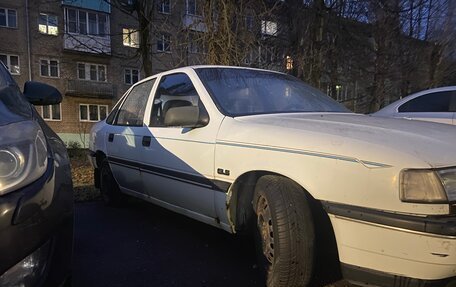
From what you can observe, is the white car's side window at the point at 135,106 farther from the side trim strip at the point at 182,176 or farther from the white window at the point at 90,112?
the white window at the point at 90,112

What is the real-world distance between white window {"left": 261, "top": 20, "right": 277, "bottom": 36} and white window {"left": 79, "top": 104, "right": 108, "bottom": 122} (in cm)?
2283

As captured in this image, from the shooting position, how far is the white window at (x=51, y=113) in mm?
29406

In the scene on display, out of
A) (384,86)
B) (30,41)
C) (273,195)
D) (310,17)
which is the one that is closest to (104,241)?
(273,195)

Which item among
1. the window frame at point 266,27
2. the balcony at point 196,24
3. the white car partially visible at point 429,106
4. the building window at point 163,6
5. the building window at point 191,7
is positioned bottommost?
the white car partially visible at point 429,106

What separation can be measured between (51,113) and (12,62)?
405cm

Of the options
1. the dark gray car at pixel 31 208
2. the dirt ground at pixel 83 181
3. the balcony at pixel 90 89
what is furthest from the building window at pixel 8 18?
the dark gray car at pixel 31 208

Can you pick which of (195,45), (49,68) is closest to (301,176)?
(195,45)

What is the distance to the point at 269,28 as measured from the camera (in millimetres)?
11211

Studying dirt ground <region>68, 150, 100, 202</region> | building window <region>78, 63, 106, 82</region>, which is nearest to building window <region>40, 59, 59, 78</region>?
building window <region>78, 63, 106, 82</region>

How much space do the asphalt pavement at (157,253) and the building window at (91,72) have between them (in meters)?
28.6

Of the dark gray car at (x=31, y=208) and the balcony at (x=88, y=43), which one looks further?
the balcony at (x=88, y=43)

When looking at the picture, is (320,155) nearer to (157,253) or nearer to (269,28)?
(157,253)

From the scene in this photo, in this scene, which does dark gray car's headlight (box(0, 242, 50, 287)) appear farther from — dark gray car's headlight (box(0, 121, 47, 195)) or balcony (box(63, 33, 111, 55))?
balcony (box(63, 33, 111, 55))

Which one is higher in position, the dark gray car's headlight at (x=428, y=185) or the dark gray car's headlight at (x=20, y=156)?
the dark gray car's headlight at (x=20, y=156)
